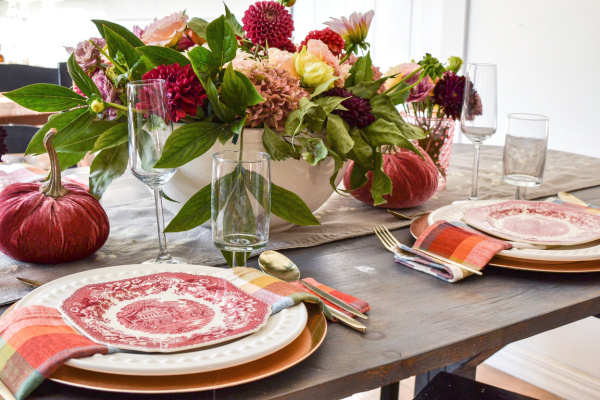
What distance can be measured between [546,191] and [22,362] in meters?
1.07

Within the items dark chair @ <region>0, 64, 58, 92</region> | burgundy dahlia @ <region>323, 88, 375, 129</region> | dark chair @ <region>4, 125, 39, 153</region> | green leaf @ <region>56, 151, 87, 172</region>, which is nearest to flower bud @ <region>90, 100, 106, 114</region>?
green leaf @ <region>56, 151, 87, 172</region>

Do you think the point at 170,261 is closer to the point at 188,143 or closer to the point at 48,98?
the point at 188,143

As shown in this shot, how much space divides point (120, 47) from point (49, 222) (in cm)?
26

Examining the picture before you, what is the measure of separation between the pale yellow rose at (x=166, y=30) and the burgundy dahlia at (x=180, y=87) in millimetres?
161

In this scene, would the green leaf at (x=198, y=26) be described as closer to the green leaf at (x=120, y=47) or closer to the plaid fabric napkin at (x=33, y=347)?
the green leaf at (x=120, y=47)

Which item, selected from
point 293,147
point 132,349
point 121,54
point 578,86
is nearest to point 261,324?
point 132,349

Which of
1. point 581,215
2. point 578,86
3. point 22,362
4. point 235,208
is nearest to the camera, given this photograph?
point 22,362

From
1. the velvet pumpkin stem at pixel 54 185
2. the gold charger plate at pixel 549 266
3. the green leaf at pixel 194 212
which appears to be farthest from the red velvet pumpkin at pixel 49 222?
the gold charger plate at pixel 549 266

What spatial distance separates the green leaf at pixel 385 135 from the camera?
2.93 feet

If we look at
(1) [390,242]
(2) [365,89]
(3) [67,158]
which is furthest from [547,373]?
(3) [67,158]

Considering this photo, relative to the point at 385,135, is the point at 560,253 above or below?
below

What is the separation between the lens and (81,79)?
2.89 feet

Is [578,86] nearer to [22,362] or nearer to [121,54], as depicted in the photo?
[121,54]

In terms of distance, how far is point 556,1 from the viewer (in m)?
2.10
